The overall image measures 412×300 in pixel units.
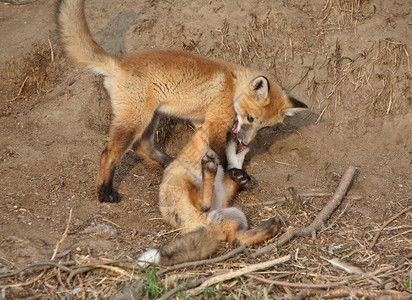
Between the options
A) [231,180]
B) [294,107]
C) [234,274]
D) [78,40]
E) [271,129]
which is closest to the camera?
[234,274]

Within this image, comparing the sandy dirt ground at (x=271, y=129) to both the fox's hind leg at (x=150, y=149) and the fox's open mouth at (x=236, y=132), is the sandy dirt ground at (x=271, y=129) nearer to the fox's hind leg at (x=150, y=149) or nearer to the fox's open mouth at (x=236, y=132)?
the fox's hind leg at (x=150, y=149)

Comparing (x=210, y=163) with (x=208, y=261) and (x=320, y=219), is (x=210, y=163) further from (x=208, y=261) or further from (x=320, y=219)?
(x=320, y=219)

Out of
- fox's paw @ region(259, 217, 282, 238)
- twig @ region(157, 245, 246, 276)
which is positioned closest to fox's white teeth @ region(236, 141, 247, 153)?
fox's paw @ region(259, 217, 282, 238)

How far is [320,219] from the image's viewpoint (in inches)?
171

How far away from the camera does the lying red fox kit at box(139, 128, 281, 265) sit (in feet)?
11.9

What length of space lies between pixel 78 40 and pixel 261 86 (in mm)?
2161

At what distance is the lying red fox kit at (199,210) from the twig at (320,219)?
0.16 m

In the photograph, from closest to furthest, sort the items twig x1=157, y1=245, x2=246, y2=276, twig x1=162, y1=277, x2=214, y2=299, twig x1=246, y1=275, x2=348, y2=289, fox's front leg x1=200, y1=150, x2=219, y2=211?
twig x1=162, y1=277, x2=214, y2=299 < twig x1=246, y1=275, x2=348, y2=289 < twig x1=157, y1=245, x2=246, y2=276 < fox's front leg x1=200, y1=150, x2=219, y2=211

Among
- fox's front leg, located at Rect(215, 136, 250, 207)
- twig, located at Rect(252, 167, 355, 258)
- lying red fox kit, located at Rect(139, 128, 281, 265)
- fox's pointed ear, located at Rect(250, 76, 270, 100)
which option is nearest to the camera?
lying red fox kit, located at Rect(139, 128, 281, 265)

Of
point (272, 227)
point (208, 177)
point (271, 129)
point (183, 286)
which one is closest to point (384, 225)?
point (272, 227)

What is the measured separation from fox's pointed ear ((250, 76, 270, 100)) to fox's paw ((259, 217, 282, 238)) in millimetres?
1641

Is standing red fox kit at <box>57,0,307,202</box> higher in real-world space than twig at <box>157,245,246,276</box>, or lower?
higher

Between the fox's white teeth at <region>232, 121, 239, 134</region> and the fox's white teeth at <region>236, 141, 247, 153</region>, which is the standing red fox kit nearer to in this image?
the fox's white teeth at <region>232, 121, 239, 134</region>

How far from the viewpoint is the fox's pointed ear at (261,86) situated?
4.97m
